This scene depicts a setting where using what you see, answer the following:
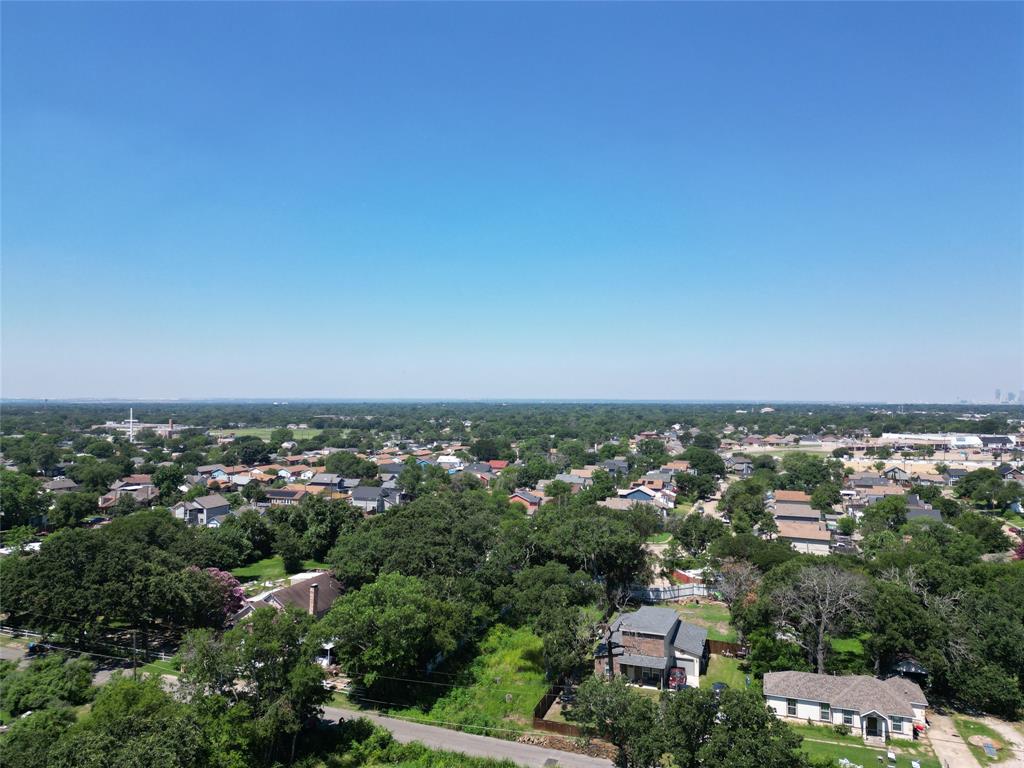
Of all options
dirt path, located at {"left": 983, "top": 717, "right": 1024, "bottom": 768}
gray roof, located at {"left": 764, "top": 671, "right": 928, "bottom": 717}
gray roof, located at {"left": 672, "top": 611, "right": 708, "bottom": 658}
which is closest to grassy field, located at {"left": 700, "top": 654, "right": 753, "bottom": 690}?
gray roof, located at {"left": 672, "top": 611, "right": 708, "bottom": 658}

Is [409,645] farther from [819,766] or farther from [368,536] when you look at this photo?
[819,766]

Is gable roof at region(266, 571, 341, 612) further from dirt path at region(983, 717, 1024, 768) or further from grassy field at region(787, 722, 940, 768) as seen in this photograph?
dirt path at region(983, 717, 1024, 768)

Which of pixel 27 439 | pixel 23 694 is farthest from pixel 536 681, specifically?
pixel 27 439

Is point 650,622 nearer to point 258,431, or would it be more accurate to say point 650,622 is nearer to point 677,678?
point 677,678

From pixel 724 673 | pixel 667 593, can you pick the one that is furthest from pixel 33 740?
pixel 667 593

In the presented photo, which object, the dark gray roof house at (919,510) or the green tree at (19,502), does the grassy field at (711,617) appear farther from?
the green tree at (19,502)

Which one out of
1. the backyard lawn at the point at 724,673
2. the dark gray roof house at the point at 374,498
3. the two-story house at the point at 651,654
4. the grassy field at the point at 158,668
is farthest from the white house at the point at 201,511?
the backyard lawn at the point at 724,673

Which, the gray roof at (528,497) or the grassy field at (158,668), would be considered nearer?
the grassy field at (158,668)
